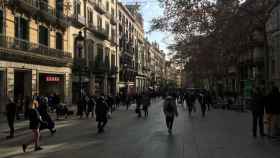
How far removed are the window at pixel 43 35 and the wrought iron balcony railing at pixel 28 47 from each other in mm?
786

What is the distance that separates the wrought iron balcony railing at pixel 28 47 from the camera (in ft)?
72.7

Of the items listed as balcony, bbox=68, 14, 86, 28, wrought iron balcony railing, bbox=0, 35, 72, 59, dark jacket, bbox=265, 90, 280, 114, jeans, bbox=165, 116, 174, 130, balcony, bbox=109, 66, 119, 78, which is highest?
balcony, bbox=68, 14, 86, 28

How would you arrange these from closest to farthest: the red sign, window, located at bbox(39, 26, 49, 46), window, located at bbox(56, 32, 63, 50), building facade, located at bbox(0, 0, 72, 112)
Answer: building facade, located at bbox(0, 0, 72, 112) → window, located at bbox(39, 26, 49, 46) → the red sign → window, located at bbox(56, 32, 63, 50)

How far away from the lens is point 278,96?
1151 centimetres

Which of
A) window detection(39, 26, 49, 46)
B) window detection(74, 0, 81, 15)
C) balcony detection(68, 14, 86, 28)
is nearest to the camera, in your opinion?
window detection(39, 26, 49, 46)

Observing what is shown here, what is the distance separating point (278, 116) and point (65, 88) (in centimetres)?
2445

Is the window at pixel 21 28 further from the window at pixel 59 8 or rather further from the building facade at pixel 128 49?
the building facade at pixel 128 49

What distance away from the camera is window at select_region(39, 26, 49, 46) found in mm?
28203

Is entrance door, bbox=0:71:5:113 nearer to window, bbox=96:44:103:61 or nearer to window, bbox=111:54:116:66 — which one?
window, bbox=96:44:103:61

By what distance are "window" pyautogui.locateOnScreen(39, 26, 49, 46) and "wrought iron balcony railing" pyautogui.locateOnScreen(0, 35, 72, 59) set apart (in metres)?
0.79

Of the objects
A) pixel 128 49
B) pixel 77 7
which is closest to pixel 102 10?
pixel 77 7

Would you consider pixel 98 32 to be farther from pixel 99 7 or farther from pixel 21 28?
pixel 21 28

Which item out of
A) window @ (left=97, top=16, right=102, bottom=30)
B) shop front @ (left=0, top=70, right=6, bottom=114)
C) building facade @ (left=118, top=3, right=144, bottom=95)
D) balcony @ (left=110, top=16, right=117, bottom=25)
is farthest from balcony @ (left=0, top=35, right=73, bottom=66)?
building facade @ (left=118, top=3, right=144, bottom=95)

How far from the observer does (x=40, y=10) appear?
2677cm
